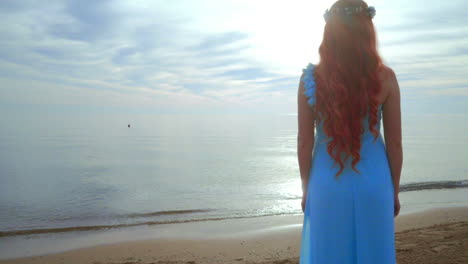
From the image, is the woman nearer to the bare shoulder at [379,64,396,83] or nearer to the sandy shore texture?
the bare shoulder at [379,64,396,83]

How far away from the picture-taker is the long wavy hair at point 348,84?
202 centimetres

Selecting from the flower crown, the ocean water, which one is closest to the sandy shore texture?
the ocean water

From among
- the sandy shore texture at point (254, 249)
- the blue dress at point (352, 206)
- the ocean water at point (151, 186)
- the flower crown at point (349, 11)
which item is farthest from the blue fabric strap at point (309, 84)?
the ocean water at point (151, 186)

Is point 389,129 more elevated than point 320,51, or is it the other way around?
point 320,51

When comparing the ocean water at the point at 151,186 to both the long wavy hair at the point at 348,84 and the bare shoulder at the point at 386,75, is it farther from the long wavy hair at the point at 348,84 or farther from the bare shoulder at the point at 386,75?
the bare shoulder at the point at 386,75

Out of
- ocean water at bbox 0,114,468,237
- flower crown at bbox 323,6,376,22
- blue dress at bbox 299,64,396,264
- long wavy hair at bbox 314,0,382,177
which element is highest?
flower crown at bbox 323,6,376,22

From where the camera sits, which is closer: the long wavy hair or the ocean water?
the long wavy hair

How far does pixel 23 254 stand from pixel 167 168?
11335 mm

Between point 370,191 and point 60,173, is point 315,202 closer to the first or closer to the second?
point 370,191

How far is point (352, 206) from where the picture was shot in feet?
6.90

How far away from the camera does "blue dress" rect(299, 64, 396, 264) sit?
2.08 meters

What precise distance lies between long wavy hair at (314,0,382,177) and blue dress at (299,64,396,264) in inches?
2.2

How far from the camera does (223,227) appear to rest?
27.1 ft

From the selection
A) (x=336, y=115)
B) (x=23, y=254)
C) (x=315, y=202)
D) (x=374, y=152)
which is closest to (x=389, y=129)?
(x=374, y=152)
